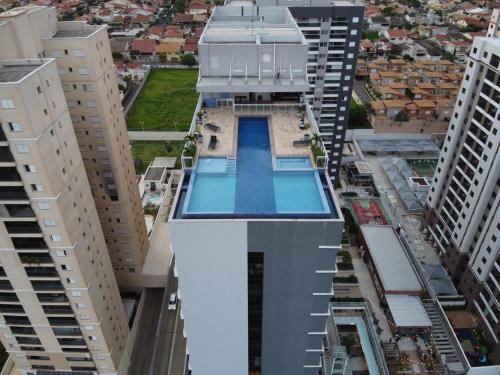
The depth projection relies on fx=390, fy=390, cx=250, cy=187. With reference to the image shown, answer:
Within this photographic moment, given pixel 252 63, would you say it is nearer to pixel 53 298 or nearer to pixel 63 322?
pixel 53 298

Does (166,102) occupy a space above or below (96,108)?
below

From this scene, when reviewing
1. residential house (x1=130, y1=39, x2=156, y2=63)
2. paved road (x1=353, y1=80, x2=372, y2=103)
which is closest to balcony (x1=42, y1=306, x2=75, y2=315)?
paved road (x1=353, y1=80, x2=372, y2=103)

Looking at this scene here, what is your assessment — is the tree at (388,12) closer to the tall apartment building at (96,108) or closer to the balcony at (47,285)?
the tall apartment building at (96,108)

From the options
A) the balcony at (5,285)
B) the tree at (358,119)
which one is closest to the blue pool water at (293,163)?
the balcony at (5,285)

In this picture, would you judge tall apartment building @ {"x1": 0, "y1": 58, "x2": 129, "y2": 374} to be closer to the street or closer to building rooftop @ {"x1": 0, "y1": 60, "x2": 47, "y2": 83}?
building rooftop @ {"x1": 0, "y1": 60, "x2": 47, "y2": 83}

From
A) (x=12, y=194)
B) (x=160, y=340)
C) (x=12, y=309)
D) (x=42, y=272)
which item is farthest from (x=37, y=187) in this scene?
(x=160, y=340)
